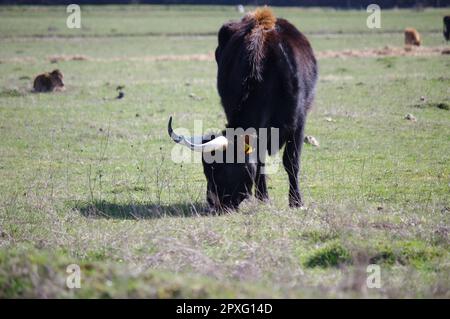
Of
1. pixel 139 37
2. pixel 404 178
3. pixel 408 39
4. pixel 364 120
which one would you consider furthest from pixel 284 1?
pixel 404 178

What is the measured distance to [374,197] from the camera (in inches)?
377

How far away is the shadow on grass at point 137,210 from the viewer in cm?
886

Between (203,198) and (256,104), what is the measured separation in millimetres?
1700

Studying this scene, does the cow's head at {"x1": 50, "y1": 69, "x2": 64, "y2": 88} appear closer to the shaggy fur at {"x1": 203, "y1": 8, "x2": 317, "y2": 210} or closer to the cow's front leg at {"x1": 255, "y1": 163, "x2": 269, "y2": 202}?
the shaggy fur at {"x1": 203, "y1": 8, "x2": 317, "y2": 210}

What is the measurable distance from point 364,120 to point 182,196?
22.7 feet

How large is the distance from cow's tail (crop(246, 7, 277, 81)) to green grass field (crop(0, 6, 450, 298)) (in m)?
1.69

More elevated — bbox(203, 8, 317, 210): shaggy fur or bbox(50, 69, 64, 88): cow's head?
bbox(203, 8, 317, 210): shaggy fur

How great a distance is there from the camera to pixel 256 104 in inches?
350

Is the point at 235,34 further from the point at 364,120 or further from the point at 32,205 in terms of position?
the point at 364,120

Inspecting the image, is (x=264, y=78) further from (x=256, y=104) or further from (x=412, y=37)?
(x=412, y=37)

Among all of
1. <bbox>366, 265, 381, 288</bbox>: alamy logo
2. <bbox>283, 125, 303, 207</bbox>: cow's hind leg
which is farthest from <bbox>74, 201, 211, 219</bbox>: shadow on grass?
<bbox>366, 265, 381, 288</bbox>: alamy logo

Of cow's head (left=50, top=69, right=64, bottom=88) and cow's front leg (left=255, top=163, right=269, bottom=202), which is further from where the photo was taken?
cow's head (left=50, top=69, right=64, bottom=88)

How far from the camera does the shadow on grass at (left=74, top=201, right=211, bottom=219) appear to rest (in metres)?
8.86

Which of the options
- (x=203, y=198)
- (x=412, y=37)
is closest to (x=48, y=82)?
(x=203, y=198)
